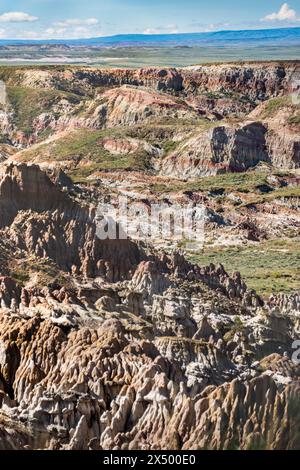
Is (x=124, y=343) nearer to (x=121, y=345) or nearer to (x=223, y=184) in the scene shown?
(x=121, y=345)

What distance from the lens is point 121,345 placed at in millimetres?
38438

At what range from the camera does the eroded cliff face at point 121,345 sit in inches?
1211

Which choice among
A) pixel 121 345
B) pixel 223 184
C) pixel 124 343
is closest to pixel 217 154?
pixel 223 184

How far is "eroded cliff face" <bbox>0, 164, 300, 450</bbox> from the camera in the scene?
3075cm

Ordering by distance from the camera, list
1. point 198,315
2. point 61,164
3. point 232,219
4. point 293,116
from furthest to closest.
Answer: point 293,116 → point 61,164 → point 232,219 → point 198,315

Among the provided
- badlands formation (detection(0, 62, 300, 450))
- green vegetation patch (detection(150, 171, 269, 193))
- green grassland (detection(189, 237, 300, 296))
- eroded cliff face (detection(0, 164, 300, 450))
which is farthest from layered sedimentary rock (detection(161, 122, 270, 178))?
eroded cliff face (detection(0, 164, 300, 450))

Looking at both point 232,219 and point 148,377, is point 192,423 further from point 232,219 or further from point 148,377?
point 232,219

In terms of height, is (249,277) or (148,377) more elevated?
(148,377)

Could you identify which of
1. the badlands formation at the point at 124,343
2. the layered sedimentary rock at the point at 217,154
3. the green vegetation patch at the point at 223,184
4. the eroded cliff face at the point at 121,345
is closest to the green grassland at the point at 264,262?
the badlands formation at the point at 124,343

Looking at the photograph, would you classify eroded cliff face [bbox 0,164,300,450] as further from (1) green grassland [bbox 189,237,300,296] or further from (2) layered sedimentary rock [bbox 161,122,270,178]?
(2) layered sedimentary rock [bbox 161,122,270,178]

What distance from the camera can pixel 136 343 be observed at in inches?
1551

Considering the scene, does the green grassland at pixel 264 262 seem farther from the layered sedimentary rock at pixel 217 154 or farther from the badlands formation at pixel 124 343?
the layered sedimentary rock at pixel 217 154
